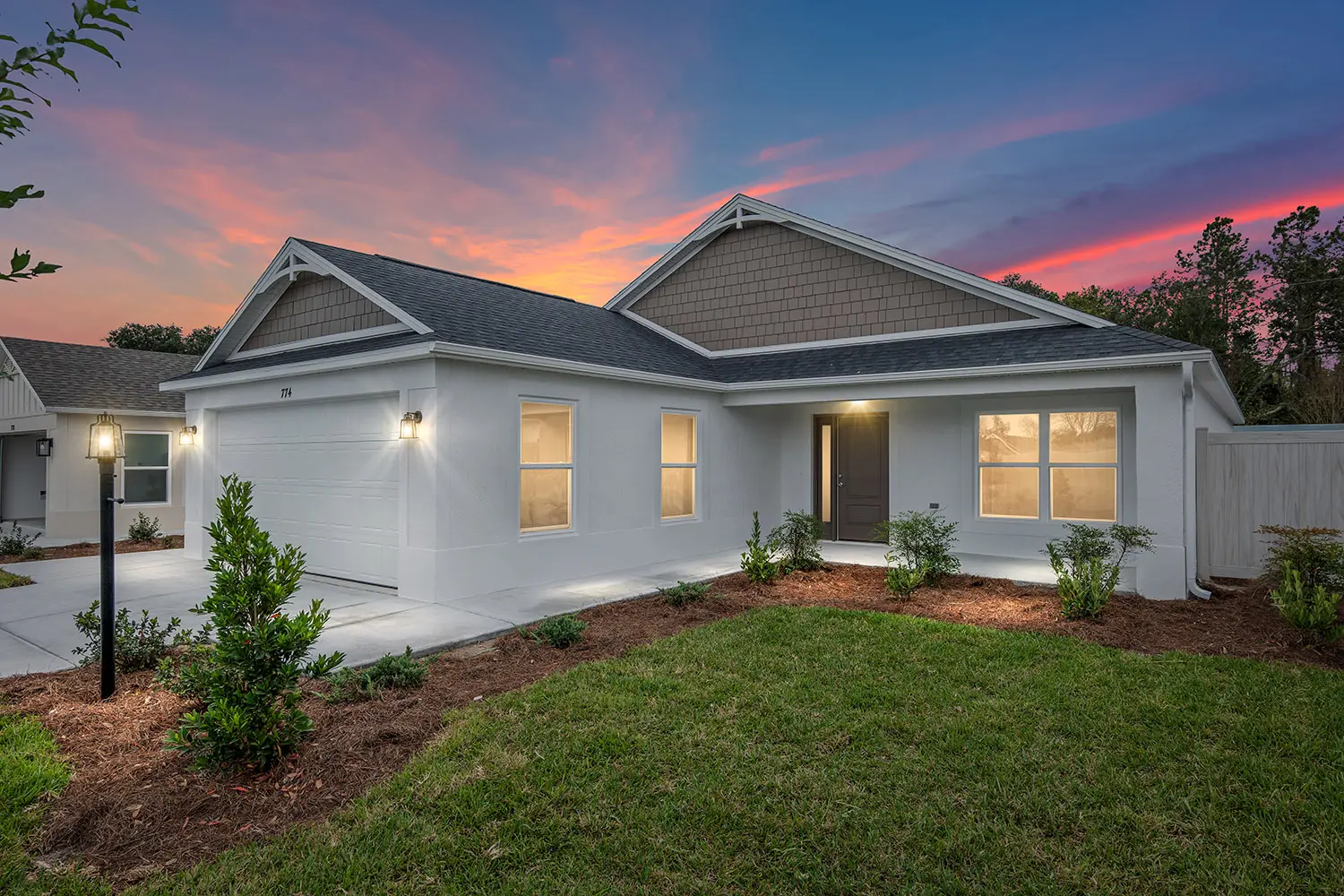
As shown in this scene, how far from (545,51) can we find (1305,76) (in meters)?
16.1

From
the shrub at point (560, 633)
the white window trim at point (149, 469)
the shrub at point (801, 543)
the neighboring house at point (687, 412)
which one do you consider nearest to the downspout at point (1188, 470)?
the neighboring house at point (687, 412)

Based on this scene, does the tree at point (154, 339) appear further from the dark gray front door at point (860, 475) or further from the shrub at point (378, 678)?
the shrub at point (378, 678)

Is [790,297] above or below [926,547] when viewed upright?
above

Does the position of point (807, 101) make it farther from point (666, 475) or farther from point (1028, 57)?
point (666, 475)

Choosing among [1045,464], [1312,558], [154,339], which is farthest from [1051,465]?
[154,339]

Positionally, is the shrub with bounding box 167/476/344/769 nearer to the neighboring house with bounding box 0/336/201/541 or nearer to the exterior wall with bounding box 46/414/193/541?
the exterior wall with bounding box 46/414/193/541

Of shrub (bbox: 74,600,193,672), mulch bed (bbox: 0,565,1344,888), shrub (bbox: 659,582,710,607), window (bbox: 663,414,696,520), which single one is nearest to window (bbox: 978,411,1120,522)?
mulch bed (bbox: 0,565,1344,888)

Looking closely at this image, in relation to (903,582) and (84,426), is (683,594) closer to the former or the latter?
(903,582)

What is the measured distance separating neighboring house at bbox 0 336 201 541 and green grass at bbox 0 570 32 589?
4759 millimetres

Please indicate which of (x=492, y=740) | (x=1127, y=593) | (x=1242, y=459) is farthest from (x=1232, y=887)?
(x=1242, y=459)

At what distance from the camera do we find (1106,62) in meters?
10.6

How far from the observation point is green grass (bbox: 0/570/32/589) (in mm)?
8375

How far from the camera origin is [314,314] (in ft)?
31.1

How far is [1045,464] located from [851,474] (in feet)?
9.81
